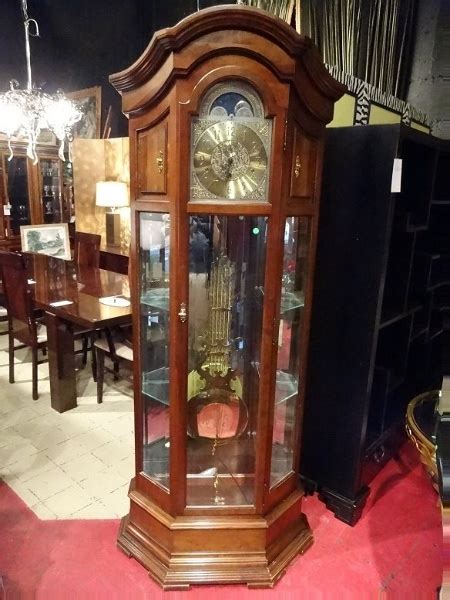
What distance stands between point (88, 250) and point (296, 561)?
3296 millimetres

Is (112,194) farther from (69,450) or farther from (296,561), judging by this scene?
(296,561)

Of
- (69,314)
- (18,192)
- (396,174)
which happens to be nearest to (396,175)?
(396,174)

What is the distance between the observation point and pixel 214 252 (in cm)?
164

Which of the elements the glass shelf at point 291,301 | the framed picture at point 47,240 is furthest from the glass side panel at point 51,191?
the glass shelf at point 291,301

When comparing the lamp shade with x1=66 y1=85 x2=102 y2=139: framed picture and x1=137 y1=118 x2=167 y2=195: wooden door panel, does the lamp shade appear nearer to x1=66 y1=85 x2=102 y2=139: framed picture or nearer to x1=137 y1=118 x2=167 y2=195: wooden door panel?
x1=66 y1=85 x2=102 y2=139: framed picture

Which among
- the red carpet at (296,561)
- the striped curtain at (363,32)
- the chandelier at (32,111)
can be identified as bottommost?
the red carpet at (296,561)

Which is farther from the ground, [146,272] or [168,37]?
[168,37]

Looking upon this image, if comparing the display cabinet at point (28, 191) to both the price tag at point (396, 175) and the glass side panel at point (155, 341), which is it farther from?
the price tag at point (396, 175)

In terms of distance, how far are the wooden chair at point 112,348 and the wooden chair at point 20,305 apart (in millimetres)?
440

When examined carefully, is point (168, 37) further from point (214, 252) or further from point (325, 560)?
point (325, 560)

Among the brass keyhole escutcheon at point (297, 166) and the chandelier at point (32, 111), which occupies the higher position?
the chandelier at point (32, 111)

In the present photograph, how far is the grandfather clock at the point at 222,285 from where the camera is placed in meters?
1.33

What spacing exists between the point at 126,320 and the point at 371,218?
1.56 meters

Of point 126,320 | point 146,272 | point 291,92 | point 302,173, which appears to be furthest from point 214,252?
point 126,320
